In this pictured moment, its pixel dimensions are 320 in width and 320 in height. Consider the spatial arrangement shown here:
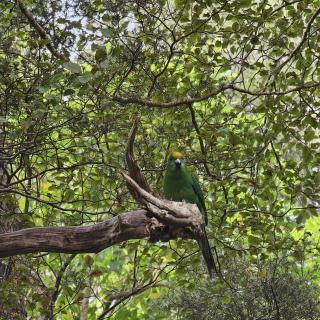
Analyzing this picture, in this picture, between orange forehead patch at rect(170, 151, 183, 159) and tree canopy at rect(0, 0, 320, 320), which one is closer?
tree canopy at rect(0, 0, 320, 320)

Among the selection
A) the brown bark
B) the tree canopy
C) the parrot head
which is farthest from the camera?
the parrot head

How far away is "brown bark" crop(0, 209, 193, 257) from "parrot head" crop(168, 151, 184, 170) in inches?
65.3

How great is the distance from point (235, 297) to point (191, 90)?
7.11 feet

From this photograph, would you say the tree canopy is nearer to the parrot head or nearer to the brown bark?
the parrot head

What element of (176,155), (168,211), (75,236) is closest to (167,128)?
(176,155)

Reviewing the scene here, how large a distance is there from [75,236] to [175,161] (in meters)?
1.87

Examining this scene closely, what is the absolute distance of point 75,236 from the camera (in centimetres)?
278

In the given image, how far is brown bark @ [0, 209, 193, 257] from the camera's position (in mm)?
2764

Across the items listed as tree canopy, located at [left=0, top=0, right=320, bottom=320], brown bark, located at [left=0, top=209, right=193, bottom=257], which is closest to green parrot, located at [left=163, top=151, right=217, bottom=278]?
tree canopy, located at [left=0, top=0, right=320, bottom=320]

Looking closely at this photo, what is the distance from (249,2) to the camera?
3863 mm

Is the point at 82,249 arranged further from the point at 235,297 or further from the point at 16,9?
the point at 235,297

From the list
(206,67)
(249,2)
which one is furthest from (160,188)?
(249,2)

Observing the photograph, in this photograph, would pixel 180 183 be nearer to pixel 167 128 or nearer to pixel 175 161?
pixel 175 161

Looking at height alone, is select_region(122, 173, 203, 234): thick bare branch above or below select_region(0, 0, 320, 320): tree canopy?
below
